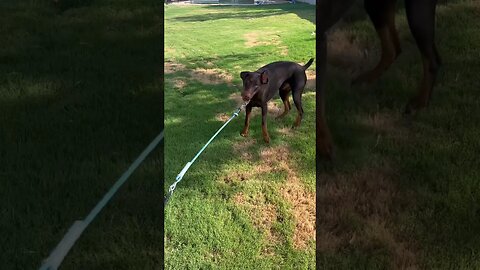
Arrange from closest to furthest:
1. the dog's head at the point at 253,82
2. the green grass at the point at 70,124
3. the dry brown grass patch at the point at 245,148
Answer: the dog's head at the point at 253,82 < the dry brown grass patch at the point at 245,148 < the green grass at the point at 70,124

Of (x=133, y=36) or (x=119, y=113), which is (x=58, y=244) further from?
(x=133, y=36)

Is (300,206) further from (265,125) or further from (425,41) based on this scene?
(425,41)

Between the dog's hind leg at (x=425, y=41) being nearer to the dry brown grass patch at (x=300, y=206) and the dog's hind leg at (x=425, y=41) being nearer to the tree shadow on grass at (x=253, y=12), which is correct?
the tree shadow on grass at (x=253, y=12)

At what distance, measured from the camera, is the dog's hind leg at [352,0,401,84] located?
2760 millimetres

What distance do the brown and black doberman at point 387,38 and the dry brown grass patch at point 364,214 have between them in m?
0.25

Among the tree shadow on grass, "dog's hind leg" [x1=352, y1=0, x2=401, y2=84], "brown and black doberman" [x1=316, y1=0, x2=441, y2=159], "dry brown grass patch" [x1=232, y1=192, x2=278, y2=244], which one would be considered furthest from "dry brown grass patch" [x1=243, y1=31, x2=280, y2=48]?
"dry brown grass patch" [x1=232, y1=192, x2=278, y2=244]

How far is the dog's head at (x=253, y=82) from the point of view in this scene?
269 cm

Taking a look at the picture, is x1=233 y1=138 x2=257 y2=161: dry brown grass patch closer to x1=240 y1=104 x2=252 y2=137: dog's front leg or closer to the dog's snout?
x1=240 y1=104 x2=252 y2=137: dog's front leg

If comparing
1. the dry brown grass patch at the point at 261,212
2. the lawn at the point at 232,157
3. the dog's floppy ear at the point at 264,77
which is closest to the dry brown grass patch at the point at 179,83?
the lawn at the point at 232,157

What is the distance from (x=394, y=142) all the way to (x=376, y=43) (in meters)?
0.59

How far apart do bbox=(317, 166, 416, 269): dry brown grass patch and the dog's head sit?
0.64 metres

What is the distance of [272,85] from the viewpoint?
2709 millimetres

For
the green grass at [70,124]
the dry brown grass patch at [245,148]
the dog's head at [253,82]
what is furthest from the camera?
the green grass at [70,124]

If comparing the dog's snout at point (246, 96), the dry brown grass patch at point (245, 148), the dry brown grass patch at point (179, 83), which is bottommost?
the dry brown grass patch at point (245, 148)
